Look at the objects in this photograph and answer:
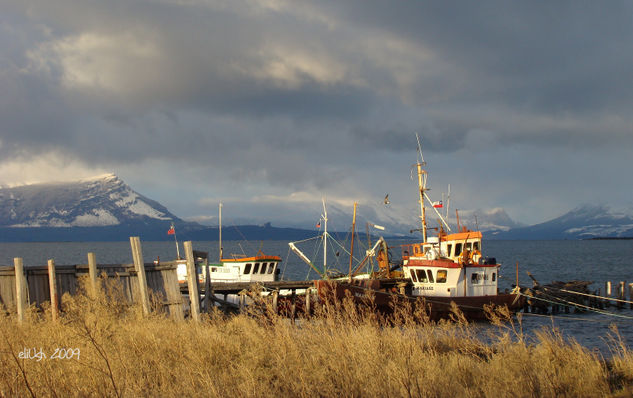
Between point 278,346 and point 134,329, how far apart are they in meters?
3.79

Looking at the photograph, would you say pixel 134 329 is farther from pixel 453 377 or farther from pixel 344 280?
pixel 344 280

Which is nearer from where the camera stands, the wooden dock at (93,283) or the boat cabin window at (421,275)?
the wooden dock at (93,283)

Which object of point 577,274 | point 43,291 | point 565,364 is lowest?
point 577,274

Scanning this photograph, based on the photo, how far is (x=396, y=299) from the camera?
28.9 meters

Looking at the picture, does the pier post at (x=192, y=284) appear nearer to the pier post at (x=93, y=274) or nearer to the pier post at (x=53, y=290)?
the pier post at (x=93, y=274)

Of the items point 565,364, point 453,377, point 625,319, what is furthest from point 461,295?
point 453,377

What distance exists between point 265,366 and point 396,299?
18.7 meters

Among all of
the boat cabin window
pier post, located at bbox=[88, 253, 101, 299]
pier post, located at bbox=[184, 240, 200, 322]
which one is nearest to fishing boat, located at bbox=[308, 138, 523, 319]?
the boat cabin window

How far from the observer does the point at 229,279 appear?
1612 inches

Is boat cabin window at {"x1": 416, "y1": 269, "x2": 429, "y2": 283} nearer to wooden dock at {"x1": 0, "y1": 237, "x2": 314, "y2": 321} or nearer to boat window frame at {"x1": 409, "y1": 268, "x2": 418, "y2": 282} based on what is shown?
boat window frame at {"x1": 409, "y1": 268, "x2": 418, "y2": 282}

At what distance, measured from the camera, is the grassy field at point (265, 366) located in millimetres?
8984

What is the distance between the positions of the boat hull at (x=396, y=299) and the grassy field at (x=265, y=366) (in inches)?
624

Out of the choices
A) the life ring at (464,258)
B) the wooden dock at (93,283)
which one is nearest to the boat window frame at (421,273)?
the life ring at (464,258)

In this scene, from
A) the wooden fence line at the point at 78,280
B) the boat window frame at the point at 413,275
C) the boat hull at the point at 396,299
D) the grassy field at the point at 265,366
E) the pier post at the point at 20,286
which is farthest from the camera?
the boat window frame at the point at 413,275
